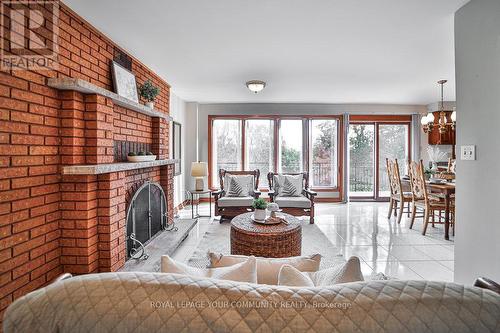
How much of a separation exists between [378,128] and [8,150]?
7057mm

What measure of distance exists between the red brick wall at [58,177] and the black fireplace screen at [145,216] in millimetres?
289

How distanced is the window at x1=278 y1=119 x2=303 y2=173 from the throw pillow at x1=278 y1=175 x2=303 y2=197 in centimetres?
143

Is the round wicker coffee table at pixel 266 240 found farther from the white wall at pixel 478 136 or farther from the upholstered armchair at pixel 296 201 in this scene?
the upholstered armchair at pixel 296 201

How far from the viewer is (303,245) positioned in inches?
144

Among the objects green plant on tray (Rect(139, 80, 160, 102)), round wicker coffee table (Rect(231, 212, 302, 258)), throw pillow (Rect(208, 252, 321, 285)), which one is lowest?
round wicker coffee table (Rect(231, 212, 302, 258))

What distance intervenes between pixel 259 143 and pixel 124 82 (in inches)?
157

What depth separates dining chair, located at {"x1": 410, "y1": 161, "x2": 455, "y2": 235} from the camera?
163 inches

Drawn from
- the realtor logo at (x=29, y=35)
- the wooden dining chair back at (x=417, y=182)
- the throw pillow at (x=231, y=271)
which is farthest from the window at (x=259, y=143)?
the throw pillow at (x=231, y=271)

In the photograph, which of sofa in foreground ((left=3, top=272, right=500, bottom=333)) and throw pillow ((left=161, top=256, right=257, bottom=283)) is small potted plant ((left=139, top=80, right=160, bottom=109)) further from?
sofa in foreground ((left=3, top=272, right=500, bottom=333))

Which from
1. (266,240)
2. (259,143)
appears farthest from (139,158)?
(259,143)

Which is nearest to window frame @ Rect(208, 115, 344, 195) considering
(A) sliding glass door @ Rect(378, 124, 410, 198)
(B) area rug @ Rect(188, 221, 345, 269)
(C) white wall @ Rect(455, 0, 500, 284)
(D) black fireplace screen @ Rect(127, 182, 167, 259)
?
(A) sliding glass door @ Rect(378, 124, 410, 198)

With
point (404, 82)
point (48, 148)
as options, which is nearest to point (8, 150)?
point (48, 148)

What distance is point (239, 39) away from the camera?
2.89 m

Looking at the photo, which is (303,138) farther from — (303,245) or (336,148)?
(303,245)
